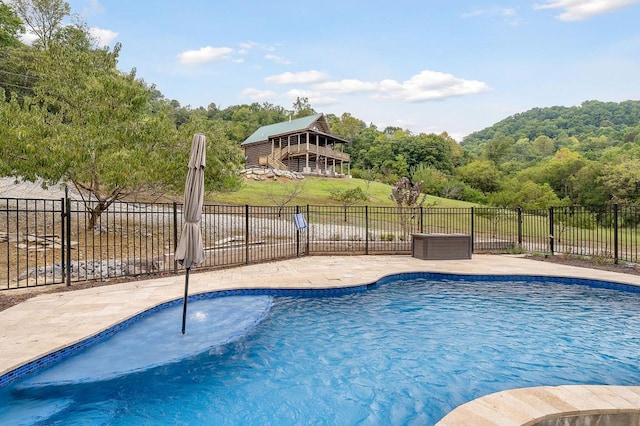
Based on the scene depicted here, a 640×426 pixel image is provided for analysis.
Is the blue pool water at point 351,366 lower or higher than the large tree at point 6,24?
lower

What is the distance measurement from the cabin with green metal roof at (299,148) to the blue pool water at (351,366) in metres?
29.7

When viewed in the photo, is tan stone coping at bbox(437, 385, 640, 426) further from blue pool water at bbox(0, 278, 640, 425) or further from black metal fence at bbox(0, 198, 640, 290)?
black metal fence at bbox(0, 198, 640, 290)

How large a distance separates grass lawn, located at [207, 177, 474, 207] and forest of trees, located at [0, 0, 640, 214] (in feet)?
11.5

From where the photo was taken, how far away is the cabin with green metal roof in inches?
1437

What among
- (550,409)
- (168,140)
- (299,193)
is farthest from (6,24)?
(550,409)

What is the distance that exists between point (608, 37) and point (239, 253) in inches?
697

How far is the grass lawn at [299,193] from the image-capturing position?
2264 centimetres

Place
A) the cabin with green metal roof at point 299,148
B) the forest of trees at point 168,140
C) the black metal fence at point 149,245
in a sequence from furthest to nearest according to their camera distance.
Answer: the cabin with green metal roof at point 299,148 → the forest of trees at point 168,140 → the black metal fence at point 149,245

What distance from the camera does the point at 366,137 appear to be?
5462 centimetres

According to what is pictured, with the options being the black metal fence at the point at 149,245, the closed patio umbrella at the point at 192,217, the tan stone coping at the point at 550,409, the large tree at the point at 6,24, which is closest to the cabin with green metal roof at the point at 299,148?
the black metal fence at the point at 149,245

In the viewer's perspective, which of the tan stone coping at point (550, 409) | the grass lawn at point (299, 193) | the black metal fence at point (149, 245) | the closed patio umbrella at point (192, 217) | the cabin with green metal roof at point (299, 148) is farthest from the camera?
the cabin with green metal roof at point (299, 148)

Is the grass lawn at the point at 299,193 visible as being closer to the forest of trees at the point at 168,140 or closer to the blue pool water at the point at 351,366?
the forest of trees at the point at 168,140

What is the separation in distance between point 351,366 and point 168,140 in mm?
10524

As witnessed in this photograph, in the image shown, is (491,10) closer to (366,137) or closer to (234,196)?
(234,196)
